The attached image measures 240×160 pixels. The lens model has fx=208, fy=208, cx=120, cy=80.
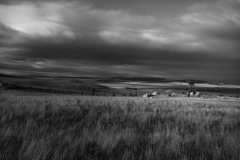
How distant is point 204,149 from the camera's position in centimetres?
460

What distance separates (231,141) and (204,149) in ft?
3.47

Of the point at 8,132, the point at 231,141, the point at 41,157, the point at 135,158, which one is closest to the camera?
the point at 41,157

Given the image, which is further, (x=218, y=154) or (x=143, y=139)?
(x=143, y=139)

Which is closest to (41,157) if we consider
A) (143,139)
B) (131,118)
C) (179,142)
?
(143,139)

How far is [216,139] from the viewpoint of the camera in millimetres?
5543

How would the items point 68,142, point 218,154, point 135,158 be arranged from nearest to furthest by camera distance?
point 135,158 → point 218,154 → point 68,142

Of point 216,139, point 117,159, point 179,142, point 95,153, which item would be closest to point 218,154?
point 179,142

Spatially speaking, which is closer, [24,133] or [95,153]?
[95,153]

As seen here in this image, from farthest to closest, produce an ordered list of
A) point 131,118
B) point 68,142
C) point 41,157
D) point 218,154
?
1. point 131,118
2. point 68,142
3. point 218,154
4. point 41,157

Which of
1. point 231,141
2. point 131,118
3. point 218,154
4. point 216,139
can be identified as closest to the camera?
point 218,154

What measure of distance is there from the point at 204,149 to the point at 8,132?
14.7 ft

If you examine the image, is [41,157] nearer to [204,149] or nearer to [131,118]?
[204,149]

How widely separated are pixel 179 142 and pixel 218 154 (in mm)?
990

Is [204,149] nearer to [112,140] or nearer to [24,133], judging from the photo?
[112,140]
